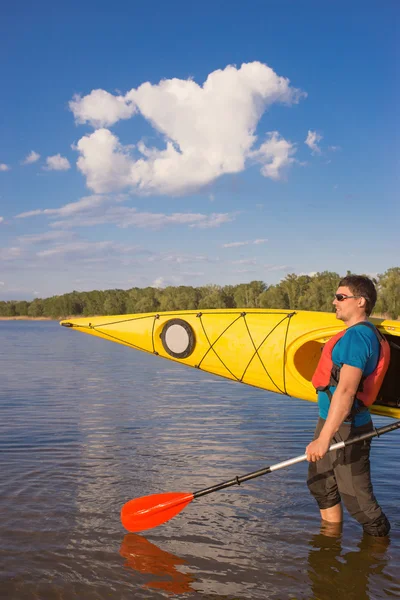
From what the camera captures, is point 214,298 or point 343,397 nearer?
point 343,397

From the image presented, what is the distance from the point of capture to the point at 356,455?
3.55m

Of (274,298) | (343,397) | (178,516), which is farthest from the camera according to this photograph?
(274,298)

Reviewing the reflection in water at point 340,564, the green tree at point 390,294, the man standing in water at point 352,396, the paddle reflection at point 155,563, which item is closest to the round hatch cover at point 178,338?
the paddle reflection at point 155,563

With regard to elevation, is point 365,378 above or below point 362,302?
below

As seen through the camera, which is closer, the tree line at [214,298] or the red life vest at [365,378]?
the red life vest at [365,378]

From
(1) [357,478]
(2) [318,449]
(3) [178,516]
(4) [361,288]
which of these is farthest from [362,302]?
(3) [178,516]

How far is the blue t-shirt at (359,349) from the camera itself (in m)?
3.17

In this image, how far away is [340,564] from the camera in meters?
3.77

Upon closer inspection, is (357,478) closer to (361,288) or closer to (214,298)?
(361,288)

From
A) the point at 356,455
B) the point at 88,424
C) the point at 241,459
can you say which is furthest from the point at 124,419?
the point at 356,455

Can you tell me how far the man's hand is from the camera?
10.6ft

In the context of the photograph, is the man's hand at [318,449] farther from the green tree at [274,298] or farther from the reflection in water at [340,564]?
the green tree at [274,298]

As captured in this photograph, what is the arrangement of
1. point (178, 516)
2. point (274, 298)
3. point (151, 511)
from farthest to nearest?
1. point (274, 298)
2. point (178, 516)
3. point (151, 511)

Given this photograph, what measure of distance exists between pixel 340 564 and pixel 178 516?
1.48 meters
